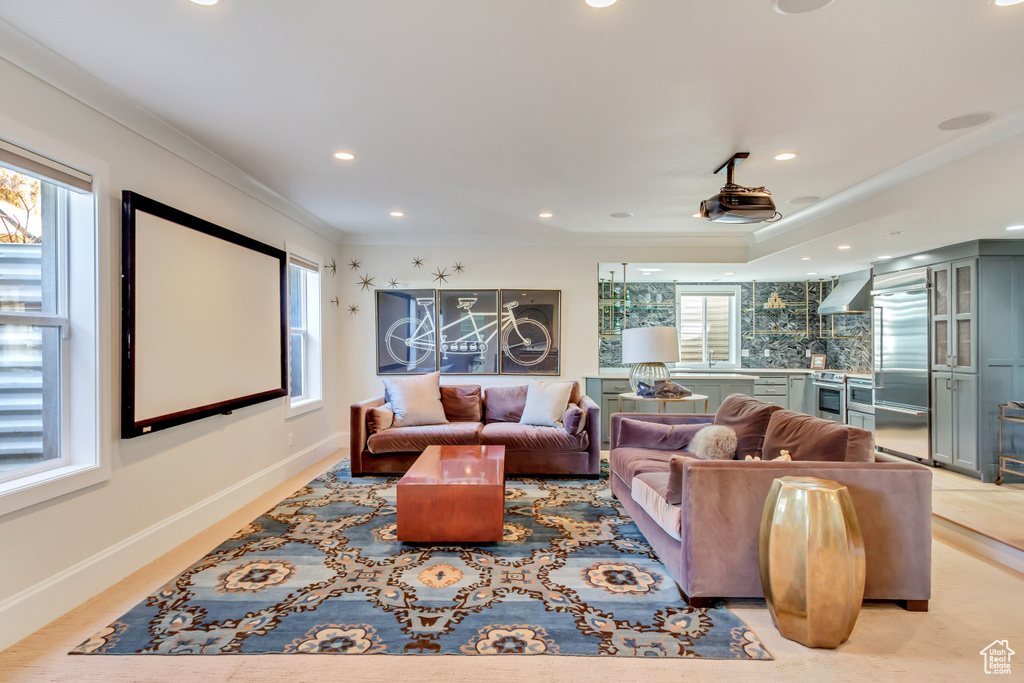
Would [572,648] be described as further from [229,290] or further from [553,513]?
[229,290]

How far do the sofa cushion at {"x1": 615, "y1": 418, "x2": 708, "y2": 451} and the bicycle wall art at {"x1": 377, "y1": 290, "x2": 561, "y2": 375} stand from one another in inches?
78.1

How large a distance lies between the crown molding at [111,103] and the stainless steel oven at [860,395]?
6730mm

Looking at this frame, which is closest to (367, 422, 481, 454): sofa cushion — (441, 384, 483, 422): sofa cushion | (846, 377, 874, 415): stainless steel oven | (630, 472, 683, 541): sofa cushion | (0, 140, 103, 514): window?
(441, 384, 483, 422): sofa cushion

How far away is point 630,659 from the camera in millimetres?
1908

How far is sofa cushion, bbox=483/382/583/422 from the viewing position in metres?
5.12

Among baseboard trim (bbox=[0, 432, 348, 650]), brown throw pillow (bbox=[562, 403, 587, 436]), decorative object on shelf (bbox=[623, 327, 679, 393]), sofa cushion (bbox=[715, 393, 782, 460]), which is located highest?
decorative object on shelf (bbox=[623, 327, 679, 393])

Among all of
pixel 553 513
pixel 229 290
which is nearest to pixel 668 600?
pixel 553 513

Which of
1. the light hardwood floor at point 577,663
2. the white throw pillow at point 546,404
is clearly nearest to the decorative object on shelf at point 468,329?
the white throw pillow at point 546,404

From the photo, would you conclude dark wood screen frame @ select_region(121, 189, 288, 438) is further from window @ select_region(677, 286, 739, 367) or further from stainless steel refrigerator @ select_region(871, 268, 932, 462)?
stainless steel refrigerator @ select_region(871, 268, 932, 462)

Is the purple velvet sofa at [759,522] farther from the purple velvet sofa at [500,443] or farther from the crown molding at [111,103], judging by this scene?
the crown molding at [111,103]

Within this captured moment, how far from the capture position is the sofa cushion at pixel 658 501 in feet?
7.89

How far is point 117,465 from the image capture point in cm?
255

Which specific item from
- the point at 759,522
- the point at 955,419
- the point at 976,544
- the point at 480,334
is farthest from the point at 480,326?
the point at 955,419

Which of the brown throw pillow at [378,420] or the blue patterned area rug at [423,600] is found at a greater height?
the brown throw pillow at [378,420]
